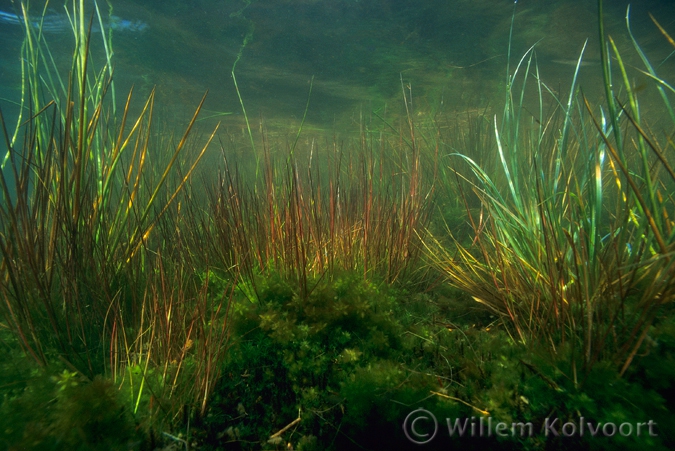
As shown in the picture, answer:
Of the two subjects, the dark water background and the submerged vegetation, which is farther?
the dark water background

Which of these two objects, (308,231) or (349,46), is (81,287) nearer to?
(308,231)

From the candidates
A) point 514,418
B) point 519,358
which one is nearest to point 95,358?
point 514,418

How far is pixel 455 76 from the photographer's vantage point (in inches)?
552

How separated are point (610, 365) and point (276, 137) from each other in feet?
75.5

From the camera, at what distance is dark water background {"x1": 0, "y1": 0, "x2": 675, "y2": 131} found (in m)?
9.38

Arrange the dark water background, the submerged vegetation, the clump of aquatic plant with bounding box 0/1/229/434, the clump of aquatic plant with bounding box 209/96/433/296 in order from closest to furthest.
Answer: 1. the submerged vegetation
2. the clump of aquatic plant with bounding box 0/1/229/434
3. the clump of aquatic plant with bounding box 209/96/433/296
4. the dark water background

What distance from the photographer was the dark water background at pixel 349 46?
9383mm

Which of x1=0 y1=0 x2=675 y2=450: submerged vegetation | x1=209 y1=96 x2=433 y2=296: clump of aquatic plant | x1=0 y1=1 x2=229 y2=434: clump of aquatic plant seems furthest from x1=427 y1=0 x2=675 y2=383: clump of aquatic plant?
x1=0 y1=1 x2=229 y2=434: clump of aquatic plant

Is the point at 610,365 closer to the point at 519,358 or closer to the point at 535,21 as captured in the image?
the point at 519,358

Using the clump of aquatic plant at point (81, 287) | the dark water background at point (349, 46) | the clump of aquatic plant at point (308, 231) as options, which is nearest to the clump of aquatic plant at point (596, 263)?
the clump of aquatic plant at point (308, 231)

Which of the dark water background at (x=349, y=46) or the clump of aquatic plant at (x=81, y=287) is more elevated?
the dark water background at (x=349, y=46)

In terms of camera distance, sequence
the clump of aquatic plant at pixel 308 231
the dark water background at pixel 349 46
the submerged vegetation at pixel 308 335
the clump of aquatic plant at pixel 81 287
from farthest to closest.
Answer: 1. the dark water background at pixel 349 46
2. the clump of aquatic plant at pixel 308 231
3. the clump of aquatic plant at pixel 81 287
4. the submerged vegetation at pixel 308 335

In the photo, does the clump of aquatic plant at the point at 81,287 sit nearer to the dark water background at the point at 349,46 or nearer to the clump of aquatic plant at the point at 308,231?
the clump of aquatic plant at the point at 308,231

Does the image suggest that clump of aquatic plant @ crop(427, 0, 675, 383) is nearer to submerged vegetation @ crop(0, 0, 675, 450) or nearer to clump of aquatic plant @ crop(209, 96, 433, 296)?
submerged vegetation @ crop(0, 0, 675, 450)
